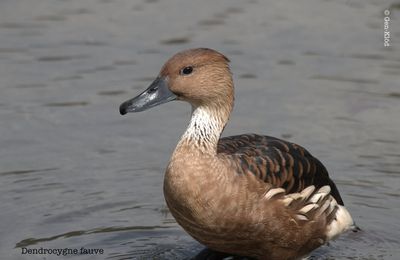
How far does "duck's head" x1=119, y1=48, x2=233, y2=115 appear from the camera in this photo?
8.38 m

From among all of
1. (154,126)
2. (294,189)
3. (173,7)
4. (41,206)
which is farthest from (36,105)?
(294,189)

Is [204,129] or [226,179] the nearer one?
[226,179]

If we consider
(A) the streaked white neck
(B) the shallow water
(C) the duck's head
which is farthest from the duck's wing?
(B) the shallow water

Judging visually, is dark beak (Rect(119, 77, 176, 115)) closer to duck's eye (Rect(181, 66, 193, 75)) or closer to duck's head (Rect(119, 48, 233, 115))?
duck's head (Rect(119, 48, 233, 115))

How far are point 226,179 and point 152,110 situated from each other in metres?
3.82

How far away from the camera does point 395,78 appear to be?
1245 cm

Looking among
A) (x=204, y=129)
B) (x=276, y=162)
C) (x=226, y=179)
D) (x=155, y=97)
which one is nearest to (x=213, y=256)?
(x=276, y=162)

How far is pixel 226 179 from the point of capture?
26.7 ft

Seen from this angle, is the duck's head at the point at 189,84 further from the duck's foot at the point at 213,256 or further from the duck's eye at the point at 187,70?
the duck's foot at the point at 213,256

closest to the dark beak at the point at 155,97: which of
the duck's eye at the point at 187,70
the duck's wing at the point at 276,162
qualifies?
the duck's eye at the point at 187,70

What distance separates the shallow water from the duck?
2.70 feet

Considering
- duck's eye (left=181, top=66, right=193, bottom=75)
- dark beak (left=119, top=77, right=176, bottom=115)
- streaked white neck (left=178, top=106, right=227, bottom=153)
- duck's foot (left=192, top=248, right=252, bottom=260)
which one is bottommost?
duck's foot (left=192, top=248, right=252, bottom=260)

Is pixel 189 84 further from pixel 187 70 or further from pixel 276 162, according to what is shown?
pixel 276 162

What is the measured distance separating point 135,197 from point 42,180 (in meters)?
0.92
